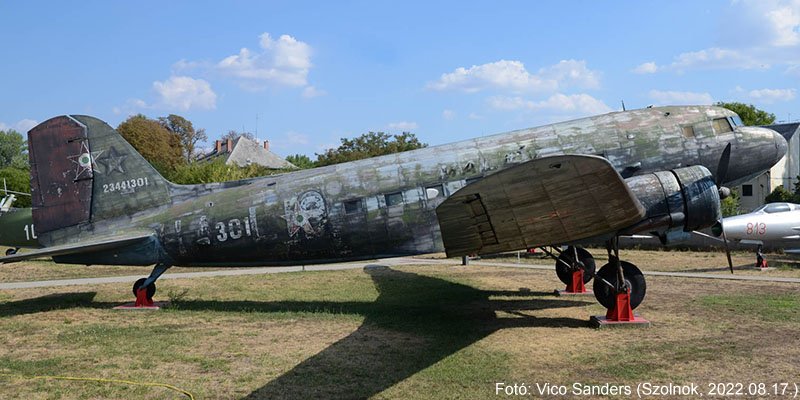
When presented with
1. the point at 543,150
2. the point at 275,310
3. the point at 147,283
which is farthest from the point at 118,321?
the point at 543,150

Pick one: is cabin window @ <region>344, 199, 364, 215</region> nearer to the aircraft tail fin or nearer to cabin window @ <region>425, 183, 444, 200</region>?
cabin window @ <region>425, 183, 444, 200</region>

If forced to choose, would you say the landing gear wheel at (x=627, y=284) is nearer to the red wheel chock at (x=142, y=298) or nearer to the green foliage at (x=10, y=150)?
the red wheel chock at (x=142, y=298)

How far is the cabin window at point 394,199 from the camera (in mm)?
12375

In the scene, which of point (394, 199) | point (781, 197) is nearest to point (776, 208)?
point (394, 199)

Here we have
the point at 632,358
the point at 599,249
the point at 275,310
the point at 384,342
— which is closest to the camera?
the point at 632,358

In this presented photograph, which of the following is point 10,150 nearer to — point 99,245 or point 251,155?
point 251,155

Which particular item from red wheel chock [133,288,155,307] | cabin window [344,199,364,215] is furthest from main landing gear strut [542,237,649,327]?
red wheel chock [133,288,155,307]

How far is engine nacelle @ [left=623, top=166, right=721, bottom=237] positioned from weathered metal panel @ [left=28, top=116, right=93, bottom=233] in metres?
13.0

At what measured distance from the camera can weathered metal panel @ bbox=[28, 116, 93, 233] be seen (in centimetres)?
1364

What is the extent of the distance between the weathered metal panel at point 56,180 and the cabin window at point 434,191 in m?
8.56

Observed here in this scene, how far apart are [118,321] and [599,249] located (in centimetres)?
2456

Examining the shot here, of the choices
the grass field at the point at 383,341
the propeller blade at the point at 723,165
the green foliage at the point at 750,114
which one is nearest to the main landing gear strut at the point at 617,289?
the grass field at the point at 383,341

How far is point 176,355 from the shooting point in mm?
9414

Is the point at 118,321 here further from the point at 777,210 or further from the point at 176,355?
the point at 777,210
